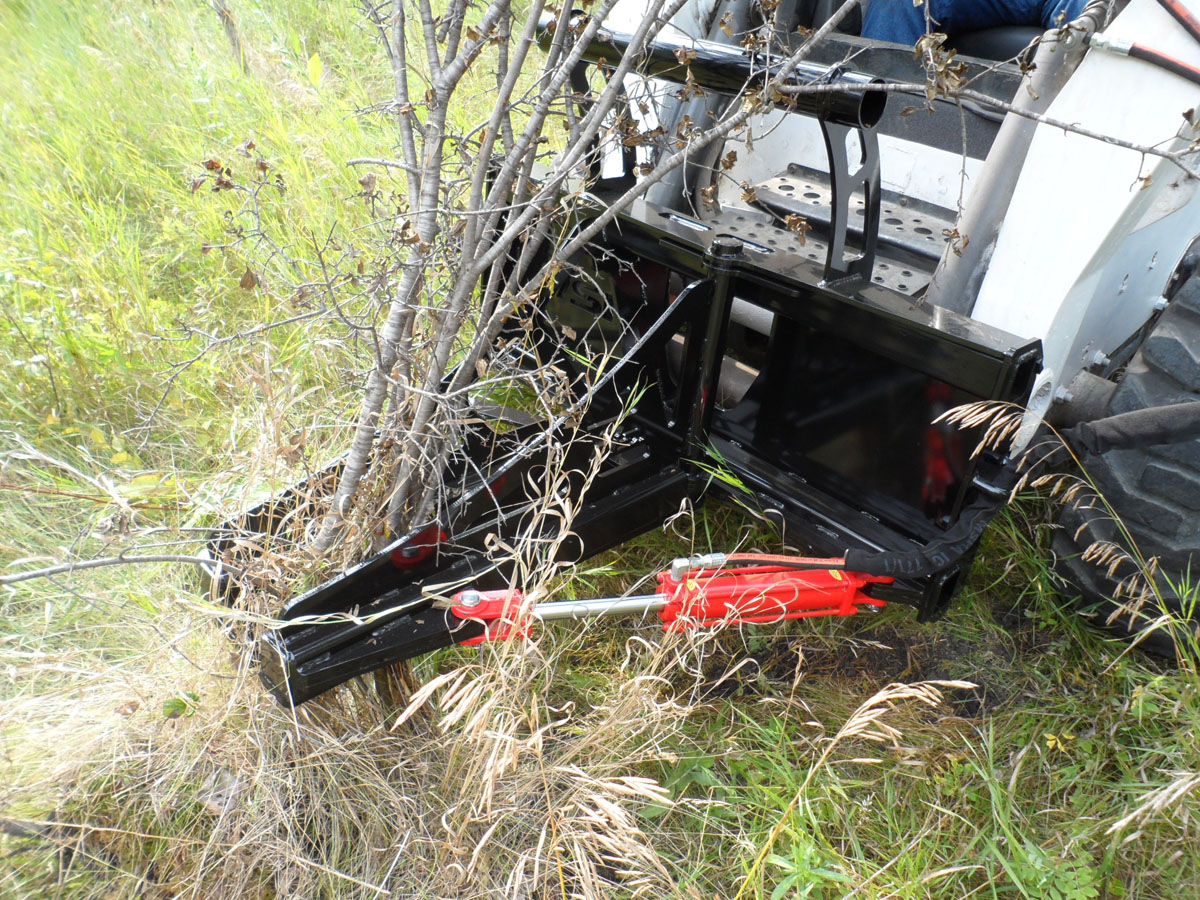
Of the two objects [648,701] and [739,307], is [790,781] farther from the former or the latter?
[739,307]

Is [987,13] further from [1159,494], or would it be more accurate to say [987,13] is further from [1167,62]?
[1159,494]

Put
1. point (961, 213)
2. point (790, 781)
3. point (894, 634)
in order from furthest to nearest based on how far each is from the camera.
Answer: point (894, 634), point (961, 213), point (790, 781)

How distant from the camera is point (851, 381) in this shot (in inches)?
80.6

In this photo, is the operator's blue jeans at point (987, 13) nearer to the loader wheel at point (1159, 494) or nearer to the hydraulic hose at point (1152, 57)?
the hydraulic hose at point (1152, 57)

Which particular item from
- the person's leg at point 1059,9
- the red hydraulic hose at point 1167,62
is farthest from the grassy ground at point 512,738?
the person's leg at point 1059,9

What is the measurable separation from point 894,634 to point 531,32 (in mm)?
1746

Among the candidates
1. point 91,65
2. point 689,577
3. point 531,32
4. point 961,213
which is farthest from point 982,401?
point 91,65

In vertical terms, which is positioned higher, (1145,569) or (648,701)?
(1145,569)

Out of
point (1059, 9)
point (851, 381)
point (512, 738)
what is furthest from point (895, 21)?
point (512, 738)

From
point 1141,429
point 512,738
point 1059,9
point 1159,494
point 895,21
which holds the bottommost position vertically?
point 512,738

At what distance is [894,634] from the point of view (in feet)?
7.91

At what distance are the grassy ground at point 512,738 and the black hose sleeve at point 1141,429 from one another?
467 mm

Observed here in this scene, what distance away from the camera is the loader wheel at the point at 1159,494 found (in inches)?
77.4

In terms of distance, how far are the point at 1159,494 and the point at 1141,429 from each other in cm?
16
